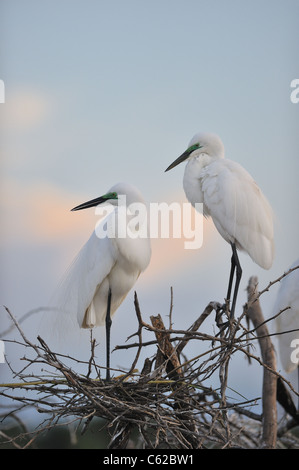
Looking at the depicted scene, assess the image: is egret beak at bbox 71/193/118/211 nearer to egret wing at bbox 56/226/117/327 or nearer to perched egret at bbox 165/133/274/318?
egret wing at bbox 56/226/117/327

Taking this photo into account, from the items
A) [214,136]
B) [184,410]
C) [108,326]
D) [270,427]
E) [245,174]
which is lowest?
[270,427]

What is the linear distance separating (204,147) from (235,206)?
305 mm

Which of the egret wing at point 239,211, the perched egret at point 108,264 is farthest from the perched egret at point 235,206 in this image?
the perched egret at point 108,264

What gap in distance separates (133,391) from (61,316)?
759mm

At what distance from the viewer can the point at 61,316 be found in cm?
237

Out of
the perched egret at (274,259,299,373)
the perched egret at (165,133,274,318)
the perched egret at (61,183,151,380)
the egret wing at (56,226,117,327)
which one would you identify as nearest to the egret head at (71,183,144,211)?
the perched egret at (61,183,151,380)

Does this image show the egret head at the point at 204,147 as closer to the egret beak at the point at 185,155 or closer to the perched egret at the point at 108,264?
the egret beak at the point at 185,155

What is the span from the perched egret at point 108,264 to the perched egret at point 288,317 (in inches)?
30.3

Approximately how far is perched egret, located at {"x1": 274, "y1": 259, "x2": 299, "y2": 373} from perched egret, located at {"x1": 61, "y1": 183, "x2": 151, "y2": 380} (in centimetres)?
77

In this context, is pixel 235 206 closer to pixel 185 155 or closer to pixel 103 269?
pixel 185 155

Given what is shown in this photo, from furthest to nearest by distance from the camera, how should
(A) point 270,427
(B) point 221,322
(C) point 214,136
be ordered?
(C) point 214,136 < (A) point 270,427 < (B) point 221,322

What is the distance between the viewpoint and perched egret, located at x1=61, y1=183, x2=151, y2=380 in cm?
214

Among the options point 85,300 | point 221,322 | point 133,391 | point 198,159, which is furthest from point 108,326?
point 198,159
